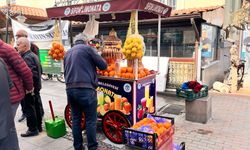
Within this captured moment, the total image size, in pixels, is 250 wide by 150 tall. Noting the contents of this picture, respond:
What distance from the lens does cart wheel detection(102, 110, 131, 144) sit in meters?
3.93

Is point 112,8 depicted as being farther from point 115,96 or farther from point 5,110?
point 5,110

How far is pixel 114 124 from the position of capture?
403 cm

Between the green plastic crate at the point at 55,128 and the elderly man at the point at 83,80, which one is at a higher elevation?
the elderly man at the point at 83,80

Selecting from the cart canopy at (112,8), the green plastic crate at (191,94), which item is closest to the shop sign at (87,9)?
A: the cart canopy at (112,8)

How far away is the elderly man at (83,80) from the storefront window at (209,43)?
485 centimetres

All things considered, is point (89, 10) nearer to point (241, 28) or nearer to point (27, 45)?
point (27, 45)

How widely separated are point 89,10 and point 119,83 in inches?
53.1

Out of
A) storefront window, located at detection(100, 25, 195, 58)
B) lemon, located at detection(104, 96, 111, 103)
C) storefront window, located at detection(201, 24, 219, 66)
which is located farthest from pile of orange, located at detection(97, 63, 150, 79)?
storefront window, located at detection(201, 24, 219, 66)

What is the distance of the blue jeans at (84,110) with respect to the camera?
329 cm

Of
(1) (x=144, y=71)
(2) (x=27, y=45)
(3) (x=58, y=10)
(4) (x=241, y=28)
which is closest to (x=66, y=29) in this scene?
(3) (x=58, y=10)

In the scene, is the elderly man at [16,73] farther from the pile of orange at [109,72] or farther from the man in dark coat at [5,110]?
the pile of orange at [109,72]

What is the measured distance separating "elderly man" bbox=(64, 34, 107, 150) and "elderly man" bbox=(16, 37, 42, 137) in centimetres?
104

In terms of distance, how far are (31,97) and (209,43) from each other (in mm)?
5988

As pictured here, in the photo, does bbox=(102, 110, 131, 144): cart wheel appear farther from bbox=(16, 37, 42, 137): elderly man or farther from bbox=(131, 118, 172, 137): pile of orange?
bbox=(16, 37, 42, 137): elderly man
